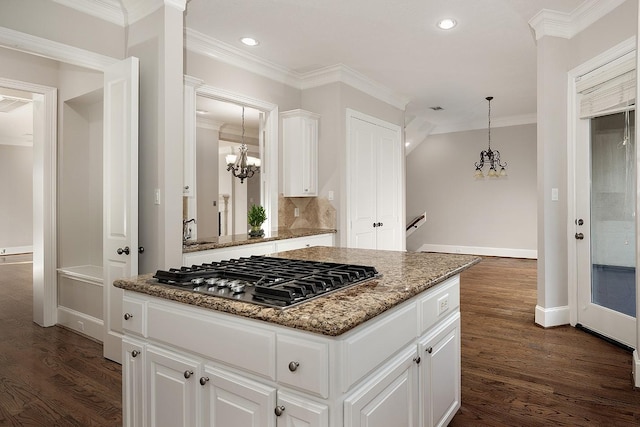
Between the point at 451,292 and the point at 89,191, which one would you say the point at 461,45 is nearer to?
the point at 451,292

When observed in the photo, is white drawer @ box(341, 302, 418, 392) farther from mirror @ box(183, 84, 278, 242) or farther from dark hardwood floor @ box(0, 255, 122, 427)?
mirror @ box(183, 84, 278, 242)

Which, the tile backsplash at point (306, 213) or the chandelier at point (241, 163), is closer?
the tile backsplash at point (306, 213)

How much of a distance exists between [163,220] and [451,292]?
79.9 inches

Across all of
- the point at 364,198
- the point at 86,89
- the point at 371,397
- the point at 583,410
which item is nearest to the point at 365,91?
the point at 364,198

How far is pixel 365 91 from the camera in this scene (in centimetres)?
521

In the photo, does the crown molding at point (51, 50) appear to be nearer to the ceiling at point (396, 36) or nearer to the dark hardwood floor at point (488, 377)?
the ceiling at point (396, 36)

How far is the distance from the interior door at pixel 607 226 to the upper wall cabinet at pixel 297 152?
2.75 m

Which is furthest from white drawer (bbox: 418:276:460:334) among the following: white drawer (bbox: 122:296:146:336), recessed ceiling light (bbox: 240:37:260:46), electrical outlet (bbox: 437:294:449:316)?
recessed ceiling light (bbox: 240:37:260:46)

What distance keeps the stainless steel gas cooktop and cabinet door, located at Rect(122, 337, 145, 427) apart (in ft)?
1.00

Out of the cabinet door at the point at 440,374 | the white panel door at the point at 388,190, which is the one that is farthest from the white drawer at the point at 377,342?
the white panel door at the point at 388,190

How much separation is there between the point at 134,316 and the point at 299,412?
2.78 ft

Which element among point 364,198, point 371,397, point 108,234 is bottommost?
point 371,397

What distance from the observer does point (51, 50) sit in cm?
278

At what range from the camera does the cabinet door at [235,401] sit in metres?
1.18
